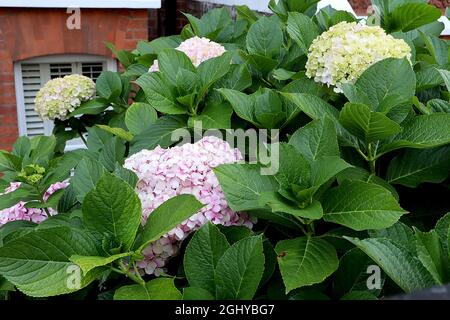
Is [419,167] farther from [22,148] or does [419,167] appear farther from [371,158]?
[22,148]

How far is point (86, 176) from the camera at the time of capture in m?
1.16

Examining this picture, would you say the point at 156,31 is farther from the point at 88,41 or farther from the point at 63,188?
the point at 63,188

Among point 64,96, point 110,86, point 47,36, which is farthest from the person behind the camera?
point 47,36

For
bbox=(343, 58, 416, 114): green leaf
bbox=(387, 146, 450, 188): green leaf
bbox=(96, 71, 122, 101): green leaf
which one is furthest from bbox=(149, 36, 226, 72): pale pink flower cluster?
bbox=(387, 146, 450, 188): green leaf

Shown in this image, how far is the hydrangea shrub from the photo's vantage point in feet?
3.01

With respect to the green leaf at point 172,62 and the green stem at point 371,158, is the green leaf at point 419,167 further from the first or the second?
the green leaf at point 172,62

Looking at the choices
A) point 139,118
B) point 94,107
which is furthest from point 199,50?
point 94,107

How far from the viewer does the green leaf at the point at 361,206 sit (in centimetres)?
92

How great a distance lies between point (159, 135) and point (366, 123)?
492 millimetres

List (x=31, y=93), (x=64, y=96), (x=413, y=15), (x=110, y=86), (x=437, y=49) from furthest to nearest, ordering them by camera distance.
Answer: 1. (x=31, y=93)
2. (x=64, y=96)
3. (x=110, y=86)
4. (x=413, y=15)
5. (x=437, y=49)

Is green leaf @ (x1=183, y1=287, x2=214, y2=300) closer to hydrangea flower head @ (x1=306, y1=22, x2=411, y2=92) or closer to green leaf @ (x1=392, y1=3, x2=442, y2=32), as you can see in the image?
hydrangea flower head @ (x1=306, y1=22, x2=411, y2=92)

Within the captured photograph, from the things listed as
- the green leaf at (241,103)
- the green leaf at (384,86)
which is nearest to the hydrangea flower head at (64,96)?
the green leaf at (241,103)

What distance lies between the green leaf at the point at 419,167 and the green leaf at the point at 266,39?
1.81 ft
